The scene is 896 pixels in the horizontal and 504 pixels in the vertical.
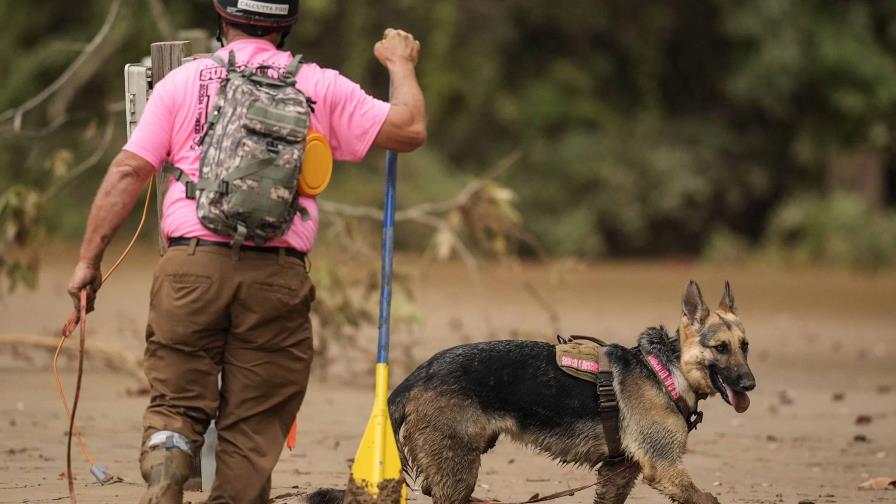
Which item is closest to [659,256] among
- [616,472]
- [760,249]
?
[760,249]

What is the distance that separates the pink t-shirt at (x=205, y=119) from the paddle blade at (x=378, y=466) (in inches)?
29.6

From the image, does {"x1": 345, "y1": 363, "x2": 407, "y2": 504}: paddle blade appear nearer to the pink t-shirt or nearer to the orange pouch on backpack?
the pink t-shirt

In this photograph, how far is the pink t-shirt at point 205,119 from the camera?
4.97 m

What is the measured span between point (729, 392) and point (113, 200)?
8.93 ft

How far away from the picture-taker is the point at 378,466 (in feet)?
17.8

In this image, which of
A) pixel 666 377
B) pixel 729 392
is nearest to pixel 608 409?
pixel 666 377

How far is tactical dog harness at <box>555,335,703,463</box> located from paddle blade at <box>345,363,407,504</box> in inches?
38.8

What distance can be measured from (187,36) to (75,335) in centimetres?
283

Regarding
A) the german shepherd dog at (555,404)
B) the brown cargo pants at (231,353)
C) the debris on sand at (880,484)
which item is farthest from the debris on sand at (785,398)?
the brown cargo pants at (231,353)

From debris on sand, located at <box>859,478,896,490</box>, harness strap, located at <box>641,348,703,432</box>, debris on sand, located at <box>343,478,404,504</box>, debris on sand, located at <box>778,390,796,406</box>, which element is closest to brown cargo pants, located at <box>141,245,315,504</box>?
debris on sand, located at <box>343,478,404,504</box>

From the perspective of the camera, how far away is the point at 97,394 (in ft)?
33.4

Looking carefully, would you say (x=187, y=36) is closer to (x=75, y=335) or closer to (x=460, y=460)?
(x=75, y=335)

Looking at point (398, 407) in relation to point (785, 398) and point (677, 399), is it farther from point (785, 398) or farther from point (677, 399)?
point (785, 398)

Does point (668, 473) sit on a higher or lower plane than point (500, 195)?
lower
